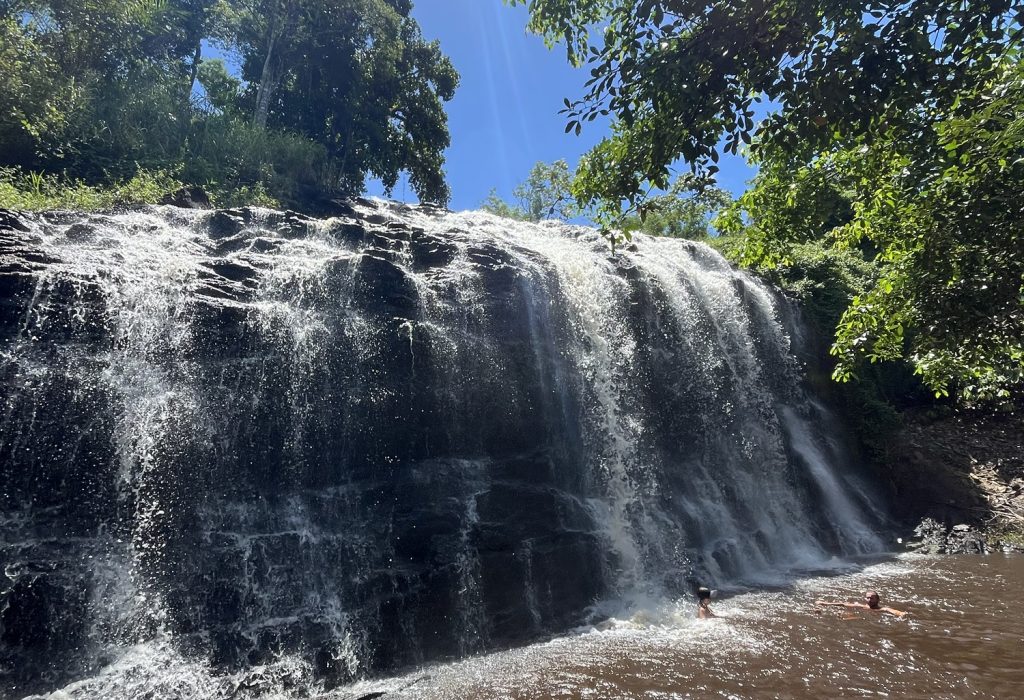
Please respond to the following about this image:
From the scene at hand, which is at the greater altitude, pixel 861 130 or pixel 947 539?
pixel 861 130

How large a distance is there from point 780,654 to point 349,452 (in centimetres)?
742

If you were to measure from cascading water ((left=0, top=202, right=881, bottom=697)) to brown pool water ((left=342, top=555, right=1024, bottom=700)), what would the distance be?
48.0 inches

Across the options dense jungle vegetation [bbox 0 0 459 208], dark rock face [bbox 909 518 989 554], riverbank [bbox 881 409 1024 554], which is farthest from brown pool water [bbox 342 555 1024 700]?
dense jungle vegetation [bbox 0 0 459 208]

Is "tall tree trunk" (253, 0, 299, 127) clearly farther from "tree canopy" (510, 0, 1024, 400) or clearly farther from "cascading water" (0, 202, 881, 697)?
"tree canopy" (510, 0, 1024, 400)

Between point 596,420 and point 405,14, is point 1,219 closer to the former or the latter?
point 596,420

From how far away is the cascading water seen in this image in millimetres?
8633

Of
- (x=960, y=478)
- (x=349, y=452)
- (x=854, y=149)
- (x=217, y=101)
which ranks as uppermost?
(x=217, y=101)

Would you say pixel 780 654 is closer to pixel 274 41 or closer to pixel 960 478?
pixel 960 478

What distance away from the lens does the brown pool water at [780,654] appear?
22.3ft

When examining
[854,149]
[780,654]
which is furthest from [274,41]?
[780,654]

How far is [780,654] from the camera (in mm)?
7699

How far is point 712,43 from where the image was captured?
4926 millimetres

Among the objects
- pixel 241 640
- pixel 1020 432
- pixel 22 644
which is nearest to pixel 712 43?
pixel 241 640

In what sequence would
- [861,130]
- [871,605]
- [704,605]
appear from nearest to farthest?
[861,130] → [871,605] → [704,605]
